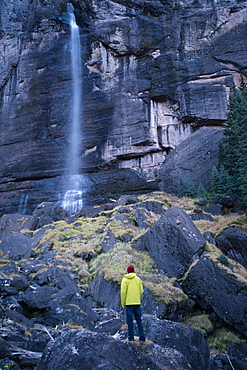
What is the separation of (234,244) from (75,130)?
31.6m

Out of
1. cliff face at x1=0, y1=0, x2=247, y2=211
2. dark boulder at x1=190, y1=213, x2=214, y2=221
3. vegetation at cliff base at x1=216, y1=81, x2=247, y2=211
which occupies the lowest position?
dark boulder at x1=190, y1=213, x2=214, y2=221

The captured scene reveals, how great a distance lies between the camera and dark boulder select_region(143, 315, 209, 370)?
24.5ft

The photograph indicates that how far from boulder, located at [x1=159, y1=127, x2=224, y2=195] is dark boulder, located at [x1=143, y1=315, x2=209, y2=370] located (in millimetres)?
19578

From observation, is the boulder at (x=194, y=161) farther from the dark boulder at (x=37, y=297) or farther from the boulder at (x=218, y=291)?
the dark boulder at (x=37, y=297)

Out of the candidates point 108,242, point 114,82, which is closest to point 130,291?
point 108,242

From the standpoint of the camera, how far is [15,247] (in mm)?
17453

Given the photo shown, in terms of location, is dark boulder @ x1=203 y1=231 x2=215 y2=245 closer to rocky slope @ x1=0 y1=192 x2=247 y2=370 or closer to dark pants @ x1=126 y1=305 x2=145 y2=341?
rocky slope @ x1=0 y1=192 x2=247 y2=370

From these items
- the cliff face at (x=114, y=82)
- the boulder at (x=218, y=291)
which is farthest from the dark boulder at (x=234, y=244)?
the cliff face at (x=114, y=82)

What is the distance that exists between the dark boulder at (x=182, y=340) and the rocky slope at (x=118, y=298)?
22 millimetres

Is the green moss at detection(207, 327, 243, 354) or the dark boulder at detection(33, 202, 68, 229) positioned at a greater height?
the dark boulder at detection(33, 202, 68, 229)

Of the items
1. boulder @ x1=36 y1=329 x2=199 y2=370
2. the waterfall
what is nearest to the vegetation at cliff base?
boulder @ x1=36 y1=329 x2=199 y2=370

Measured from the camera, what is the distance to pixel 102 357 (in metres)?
5.65

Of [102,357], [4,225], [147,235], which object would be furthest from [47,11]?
[102,357]

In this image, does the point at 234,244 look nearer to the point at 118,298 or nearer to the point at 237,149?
the point at 118,298
